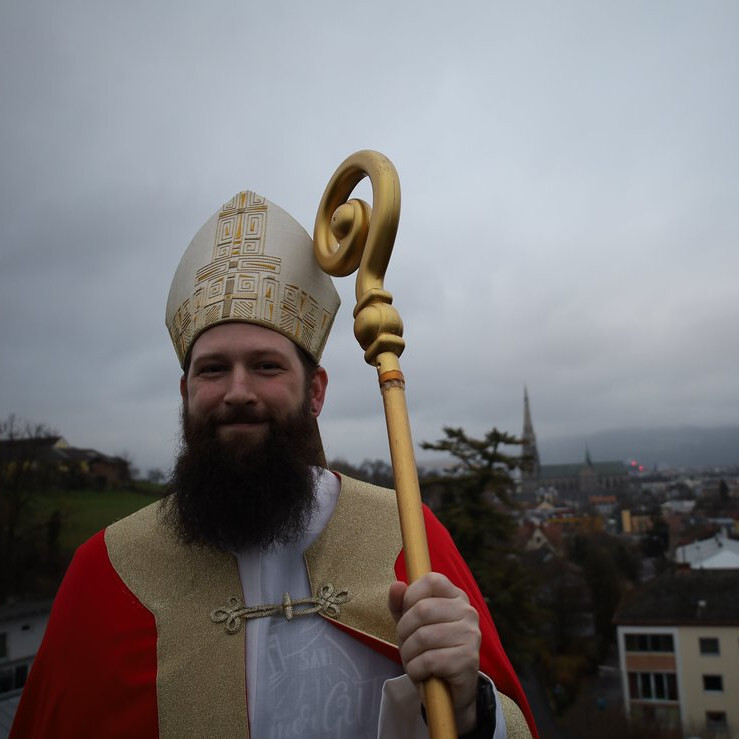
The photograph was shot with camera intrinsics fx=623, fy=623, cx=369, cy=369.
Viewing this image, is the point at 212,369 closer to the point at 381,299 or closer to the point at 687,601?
the point at 381,299

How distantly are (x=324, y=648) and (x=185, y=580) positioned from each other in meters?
0.58

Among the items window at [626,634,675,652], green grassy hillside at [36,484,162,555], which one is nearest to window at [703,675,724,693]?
window at [626,634,675,652]

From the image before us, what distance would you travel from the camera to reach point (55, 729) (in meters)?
2.18

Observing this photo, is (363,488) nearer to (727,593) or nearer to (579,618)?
(727,593)

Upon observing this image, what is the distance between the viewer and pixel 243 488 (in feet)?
7.59

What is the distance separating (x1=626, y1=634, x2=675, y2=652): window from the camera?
2638 centimetres

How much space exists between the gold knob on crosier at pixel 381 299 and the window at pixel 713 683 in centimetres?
2973

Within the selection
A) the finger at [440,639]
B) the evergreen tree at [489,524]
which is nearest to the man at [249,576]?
the finger at [440,639]

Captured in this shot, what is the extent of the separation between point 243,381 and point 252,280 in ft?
1.56

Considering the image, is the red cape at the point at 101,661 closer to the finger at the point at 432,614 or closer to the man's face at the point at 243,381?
the finger at the point at 432,614

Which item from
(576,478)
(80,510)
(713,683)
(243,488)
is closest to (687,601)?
(713,683)

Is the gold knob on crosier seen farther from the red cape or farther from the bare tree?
the bare tree

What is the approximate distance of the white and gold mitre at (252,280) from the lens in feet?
8.18

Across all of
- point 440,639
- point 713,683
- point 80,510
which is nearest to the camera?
point 440,639
